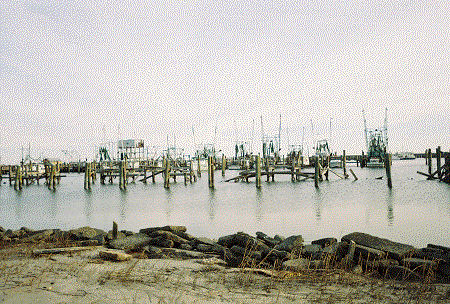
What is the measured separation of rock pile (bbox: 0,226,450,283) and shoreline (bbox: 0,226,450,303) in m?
0.03

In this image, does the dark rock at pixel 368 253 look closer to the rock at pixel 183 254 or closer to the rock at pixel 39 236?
the rock at pixel 183 254

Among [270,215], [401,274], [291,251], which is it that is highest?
[291,251]

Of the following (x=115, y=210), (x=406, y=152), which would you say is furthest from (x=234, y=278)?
(x=406, y=152)

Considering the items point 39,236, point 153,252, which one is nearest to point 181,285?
point 153,252

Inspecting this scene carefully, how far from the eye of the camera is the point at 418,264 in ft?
27.2

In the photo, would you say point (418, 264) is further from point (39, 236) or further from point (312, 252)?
point (39, 236)

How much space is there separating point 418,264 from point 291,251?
118 inches

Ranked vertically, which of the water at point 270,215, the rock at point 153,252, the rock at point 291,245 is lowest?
the water at point 270,215

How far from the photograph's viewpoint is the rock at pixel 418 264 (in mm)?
8109

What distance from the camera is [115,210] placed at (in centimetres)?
2383

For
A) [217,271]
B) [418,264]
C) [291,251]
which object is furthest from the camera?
[291,251]

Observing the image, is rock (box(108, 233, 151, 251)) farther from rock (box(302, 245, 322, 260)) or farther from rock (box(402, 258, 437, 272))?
rock (box(402, 258, 437, 272))

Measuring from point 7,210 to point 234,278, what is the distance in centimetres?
2435

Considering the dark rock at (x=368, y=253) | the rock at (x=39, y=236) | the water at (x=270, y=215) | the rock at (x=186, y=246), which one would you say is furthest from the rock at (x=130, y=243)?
the dark rock at (x=368, y=253)
